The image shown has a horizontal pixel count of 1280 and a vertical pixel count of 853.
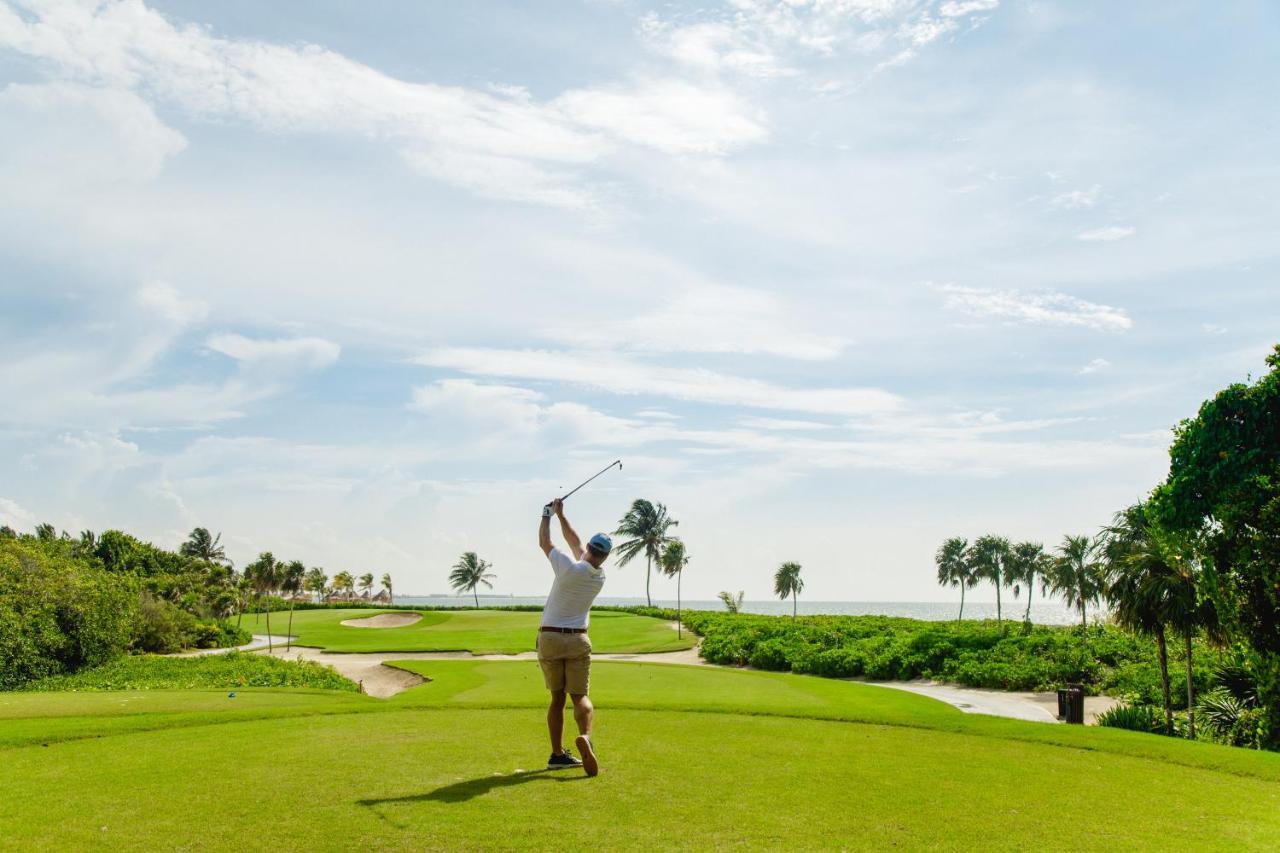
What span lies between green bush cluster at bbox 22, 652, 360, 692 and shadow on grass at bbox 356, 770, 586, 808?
21.5 metres

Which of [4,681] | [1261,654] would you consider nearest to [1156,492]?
[1261,654]

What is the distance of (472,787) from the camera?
750 centimetres

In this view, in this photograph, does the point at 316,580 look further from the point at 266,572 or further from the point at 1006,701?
the point at 1006,701

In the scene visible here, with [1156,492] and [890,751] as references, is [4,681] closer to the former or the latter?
[890,751]

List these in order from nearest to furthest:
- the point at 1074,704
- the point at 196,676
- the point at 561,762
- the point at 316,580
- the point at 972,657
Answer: the point at 561,762 → the point at 1074,704 → the point at 196,676 → the point at 972,657 → the point at 316,580

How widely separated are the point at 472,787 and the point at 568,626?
1869mm

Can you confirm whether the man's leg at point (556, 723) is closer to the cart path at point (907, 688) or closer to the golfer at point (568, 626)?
the golfer at point (568, 626)

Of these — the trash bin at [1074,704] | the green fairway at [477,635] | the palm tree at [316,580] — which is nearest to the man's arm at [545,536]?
the trash bin at [1074,704]

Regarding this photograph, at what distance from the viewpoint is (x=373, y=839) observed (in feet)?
19.2

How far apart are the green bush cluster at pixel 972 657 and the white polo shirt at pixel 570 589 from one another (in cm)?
2710

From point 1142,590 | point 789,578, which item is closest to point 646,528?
point 789,578

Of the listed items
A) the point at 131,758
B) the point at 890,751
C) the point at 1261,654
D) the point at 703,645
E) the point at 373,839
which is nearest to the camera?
the point at 373,839

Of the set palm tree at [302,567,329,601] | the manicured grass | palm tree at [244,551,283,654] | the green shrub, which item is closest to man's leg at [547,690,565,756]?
the manicured grass

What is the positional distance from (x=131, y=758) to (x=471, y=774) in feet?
13.5
